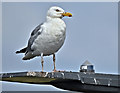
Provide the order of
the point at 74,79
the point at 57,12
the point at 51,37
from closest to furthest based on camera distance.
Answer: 1. the point at 74,79
2. the point at 51,37
3. the point at 57,12

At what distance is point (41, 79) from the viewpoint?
2.88 metres

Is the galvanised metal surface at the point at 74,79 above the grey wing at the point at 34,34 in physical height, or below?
below

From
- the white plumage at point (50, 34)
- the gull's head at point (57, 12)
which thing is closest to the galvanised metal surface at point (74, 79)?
the white plumage at point (50, 34)

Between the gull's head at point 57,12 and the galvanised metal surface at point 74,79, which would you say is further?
the gull's head at point 57,12

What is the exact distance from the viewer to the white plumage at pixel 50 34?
123 inches

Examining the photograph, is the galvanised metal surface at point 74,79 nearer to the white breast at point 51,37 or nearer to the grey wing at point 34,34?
the white breast at point 51,37

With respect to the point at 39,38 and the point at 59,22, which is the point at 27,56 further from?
the point at 59,22

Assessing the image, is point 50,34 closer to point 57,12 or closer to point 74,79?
point 57,12

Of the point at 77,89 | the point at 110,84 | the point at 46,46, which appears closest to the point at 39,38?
the point at 46,46

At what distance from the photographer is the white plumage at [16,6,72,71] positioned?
123 inches

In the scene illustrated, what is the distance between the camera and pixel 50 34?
3.12 m

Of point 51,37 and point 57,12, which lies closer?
point 51,37

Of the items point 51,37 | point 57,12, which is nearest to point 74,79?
point 51,37

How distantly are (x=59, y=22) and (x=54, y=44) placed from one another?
30 cm
